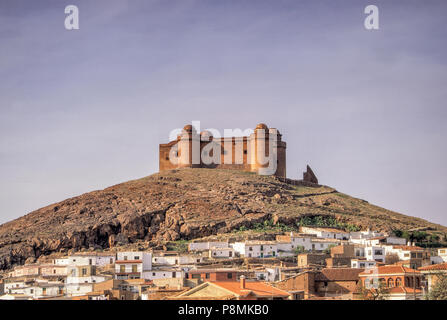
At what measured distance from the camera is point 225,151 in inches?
3162

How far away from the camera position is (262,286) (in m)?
32.9

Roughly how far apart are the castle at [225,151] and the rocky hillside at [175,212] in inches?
60.6

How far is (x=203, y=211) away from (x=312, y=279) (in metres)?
29.3

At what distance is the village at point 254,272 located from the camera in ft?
116

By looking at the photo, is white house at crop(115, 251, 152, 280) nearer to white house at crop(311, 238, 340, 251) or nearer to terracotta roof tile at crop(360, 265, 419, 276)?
white house at crop(311, 238, 340, 251)

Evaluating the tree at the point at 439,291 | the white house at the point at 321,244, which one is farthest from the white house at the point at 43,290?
the white house at the point at 321,244

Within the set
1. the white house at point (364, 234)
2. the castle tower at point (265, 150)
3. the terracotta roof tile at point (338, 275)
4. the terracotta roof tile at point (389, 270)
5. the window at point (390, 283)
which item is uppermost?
the castle tower at point (265, 150)

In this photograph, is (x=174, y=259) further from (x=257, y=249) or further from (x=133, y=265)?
(x=257, y=249)

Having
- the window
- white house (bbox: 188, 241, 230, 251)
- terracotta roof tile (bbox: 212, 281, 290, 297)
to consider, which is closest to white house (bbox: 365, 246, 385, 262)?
white house (bbox: 188, 241, 230, 251)

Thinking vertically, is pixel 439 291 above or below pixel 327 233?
below

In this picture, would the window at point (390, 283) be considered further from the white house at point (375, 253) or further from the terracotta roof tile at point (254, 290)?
the white house at point (375, 253)

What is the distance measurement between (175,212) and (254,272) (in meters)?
22.8

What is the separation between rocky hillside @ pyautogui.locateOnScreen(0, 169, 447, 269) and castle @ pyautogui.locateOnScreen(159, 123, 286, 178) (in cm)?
154

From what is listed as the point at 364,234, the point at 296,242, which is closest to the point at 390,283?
the point at 296,242
